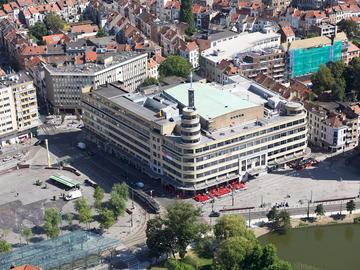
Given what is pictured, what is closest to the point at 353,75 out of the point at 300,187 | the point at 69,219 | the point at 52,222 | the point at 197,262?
the point at 300,187

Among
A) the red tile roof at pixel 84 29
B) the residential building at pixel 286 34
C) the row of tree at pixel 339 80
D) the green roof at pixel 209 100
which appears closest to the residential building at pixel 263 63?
the row of tree at pixel 339 80

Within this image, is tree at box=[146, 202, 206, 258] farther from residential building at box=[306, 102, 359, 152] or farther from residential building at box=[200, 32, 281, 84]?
residential building at box=[200, 32, 281, 84]

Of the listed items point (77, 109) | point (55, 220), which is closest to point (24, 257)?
point (55, 220)

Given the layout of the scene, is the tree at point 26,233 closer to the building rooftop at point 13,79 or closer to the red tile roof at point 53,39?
the building rooftop at point 13,79

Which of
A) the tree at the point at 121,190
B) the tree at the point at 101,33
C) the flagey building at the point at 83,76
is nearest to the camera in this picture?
the tree at the point at 121,190

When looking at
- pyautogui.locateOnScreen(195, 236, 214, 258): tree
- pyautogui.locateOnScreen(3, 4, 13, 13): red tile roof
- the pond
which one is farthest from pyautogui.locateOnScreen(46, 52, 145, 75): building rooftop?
pyautogui.locateOnScreen(3, 4, 13, 13): red tile roof

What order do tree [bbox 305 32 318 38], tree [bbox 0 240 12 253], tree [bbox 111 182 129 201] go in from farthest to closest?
tree [bbox 305 32 318 38], tree [bbox 111 182 129 201], tree [bbox 0 240 12 253]
